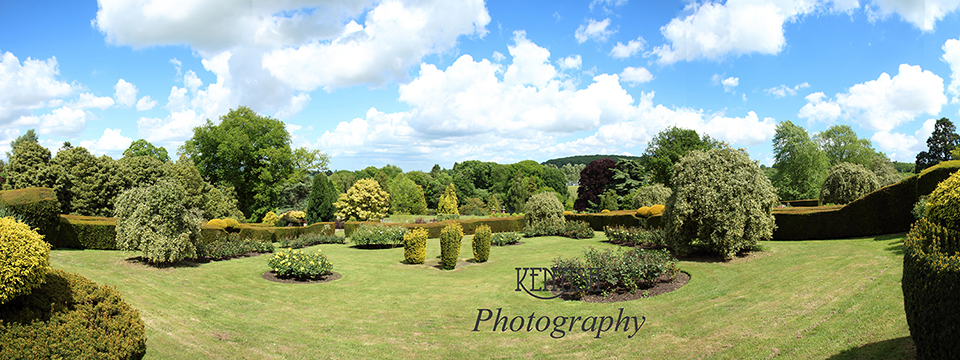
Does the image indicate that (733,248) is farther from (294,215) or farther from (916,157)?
(916,157)

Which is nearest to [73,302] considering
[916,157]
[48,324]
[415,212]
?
[48,324]

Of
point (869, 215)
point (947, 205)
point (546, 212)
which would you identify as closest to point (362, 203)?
point (546, 212)

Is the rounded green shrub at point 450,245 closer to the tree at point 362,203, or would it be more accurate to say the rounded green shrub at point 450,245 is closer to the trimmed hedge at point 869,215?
the trimmed hedge at point 869,215

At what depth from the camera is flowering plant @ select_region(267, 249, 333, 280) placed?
544 inches

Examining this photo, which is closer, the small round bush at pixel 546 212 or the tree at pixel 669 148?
the small round bush at pixel 546 212

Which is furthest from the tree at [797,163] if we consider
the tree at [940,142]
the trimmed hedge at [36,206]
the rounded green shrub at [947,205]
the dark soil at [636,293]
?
the trimmed hedge at [36,206]

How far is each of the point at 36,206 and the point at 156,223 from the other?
3.18m

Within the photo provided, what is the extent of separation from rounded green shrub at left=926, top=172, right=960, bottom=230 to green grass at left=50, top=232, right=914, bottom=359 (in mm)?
1513

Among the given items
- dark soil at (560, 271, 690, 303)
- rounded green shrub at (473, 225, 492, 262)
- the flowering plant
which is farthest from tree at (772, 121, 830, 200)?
the flowering plant

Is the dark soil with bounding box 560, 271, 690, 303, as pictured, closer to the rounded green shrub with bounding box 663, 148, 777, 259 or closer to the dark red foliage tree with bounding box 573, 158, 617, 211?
the rounded green shrub with bounding box 663, 148, 777, 259

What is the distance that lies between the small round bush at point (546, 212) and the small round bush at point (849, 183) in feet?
55.0

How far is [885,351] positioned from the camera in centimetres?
539

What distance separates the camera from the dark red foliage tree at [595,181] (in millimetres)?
55250

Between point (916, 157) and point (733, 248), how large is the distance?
5739cm
